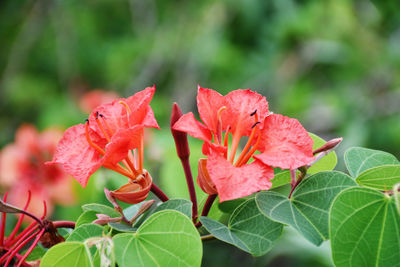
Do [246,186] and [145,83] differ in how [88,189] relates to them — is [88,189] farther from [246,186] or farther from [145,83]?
[145,83]

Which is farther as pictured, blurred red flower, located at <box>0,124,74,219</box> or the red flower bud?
blurred red flower, located at <box>0,124,74,219</box>

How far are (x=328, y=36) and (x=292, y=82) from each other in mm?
348

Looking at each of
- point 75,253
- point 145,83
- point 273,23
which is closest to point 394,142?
point 273,23

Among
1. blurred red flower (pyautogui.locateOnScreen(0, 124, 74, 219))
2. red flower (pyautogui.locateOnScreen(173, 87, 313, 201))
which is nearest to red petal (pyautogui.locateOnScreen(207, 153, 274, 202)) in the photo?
red flower (pyautogui.locateOnScreen(173, 87, 313, 201))

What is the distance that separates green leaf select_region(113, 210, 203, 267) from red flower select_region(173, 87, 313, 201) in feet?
0.17

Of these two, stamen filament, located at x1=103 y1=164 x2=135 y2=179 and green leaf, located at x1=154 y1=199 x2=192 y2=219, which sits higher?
stamen filament, located at x1=103 y1=164 x2=135 y2=179

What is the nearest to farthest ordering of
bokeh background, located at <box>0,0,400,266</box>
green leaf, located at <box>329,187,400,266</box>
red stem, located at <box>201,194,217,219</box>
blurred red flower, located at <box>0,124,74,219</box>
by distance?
green leaf, located at <box>329,187,400,266</box> < red stem, located at <box>201,194,217,219</box> < blurred red flower, located at <box>0,124,74,219</box> < bokeh background, located at <box>0,0,400,266</box>

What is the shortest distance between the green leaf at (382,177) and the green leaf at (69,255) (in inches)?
12.0

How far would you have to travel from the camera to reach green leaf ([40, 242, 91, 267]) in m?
0.50

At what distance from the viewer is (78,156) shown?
23.5 inches

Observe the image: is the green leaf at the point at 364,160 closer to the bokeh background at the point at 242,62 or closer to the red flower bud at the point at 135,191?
the red flower bud at the point at 135,191

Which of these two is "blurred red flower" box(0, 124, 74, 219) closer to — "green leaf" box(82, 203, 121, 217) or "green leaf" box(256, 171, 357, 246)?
"green leaf" box(82, 203, 121, 217)

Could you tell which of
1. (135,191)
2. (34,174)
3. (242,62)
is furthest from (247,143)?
(242,62)

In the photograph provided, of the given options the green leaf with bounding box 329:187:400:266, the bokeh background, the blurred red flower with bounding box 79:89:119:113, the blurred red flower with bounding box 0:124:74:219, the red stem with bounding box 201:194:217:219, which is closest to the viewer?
the green leaf with bounding box 329:187:400:266
